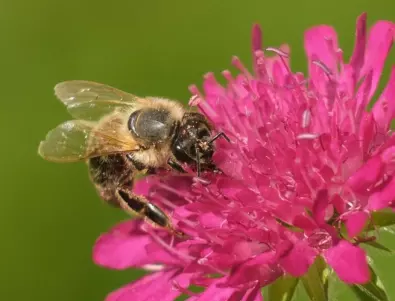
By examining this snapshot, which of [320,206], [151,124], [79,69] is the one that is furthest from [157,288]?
[79,69]

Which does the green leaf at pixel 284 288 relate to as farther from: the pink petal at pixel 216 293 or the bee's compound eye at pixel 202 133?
the bee's compound eye at pixel 202 133

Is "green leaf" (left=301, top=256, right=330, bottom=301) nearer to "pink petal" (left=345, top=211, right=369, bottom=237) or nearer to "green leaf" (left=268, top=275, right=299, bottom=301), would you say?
"green leaf" (left=268, top=275, right=299, bottom=301)

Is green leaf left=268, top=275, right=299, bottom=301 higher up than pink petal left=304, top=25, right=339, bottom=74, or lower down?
lower down

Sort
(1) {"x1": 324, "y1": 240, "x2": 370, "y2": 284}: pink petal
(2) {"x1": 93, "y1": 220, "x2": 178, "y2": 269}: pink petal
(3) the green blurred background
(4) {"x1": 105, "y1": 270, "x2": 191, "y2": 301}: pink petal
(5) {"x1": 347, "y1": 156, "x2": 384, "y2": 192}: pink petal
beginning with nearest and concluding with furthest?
(1) {"x1": 324, "y1": 240, "x2": 370, "y2": 284}: pink petal < (5) {"x1": 347, "y1": 156, "x2": 384, "y2": 192}: pink petal < (4) {"x1": 105, "y1": 270, "x2": 191, "y2": 301}: pink petal < (2) {"x1": 93, "y1": 220, "x2": 178, "y2": 269}: pink petal < (3) the green blurred background

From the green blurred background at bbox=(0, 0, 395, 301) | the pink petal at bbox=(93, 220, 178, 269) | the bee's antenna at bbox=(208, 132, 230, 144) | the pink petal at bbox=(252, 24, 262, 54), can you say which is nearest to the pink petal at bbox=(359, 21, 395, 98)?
the pink petal at bbox=(252, 24, 262, 54)

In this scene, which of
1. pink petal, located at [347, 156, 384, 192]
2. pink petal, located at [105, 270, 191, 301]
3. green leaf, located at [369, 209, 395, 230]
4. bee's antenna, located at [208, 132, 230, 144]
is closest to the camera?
pink petal, located at [347, 156, 384, 192]

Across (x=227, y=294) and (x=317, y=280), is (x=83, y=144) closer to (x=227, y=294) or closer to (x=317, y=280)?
(x=227, y=294)
